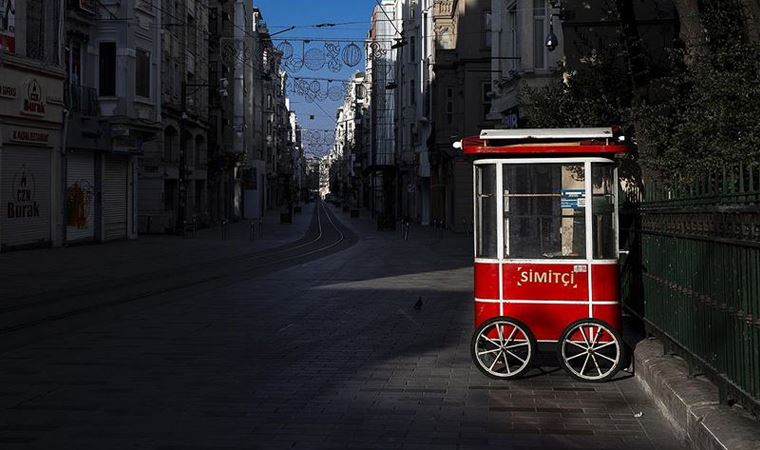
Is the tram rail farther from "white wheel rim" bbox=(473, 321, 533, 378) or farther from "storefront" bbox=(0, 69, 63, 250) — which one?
"storefront" bbox=(0, 69, 63, 250)

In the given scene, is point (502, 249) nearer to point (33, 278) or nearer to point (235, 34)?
point (33, 278)

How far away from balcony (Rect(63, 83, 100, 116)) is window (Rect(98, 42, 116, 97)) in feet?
1.56

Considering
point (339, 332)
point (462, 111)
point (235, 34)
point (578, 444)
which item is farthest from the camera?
point (235, 34)

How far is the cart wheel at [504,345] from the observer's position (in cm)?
892

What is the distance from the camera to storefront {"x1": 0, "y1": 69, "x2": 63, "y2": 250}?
94.3 feet

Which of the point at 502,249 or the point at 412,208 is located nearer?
the point at 502,249

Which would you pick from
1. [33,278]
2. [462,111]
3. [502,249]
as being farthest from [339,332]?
[462,111]

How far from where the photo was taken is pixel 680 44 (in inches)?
504

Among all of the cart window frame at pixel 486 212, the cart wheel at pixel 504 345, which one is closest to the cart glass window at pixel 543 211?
the cart window frame at pixel 486 212

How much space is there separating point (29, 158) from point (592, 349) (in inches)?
1025

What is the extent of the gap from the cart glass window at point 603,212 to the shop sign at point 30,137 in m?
24.7

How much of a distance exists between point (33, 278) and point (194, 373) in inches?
516

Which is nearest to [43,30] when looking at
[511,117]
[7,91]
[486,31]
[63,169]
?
[7,91]

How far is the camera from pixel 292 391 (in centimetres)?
851
